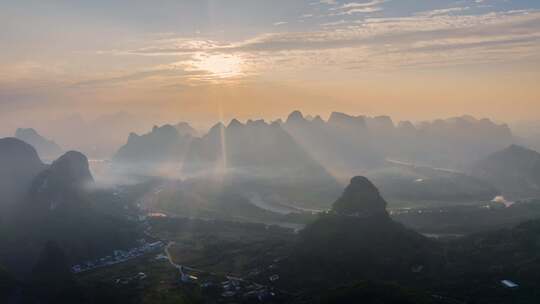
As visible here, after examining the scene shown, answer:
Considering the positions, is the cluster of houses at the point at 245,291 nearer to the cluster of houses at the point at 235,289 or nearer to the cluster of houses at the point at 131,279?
the cluster of houses at the point at 235,289

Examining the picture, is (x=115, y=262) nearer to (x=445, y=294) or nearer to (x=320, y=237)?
(x=320, y=237)

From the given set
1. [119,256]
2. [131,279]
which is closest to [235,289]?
[131,279]

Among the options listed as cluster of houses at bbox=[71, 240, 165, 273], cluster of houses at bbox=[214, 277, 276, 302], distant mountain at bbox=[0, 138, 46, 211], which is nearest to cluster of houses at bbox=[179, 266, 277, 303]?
cluster of houses at bbox=[214, 277, 276, 302]

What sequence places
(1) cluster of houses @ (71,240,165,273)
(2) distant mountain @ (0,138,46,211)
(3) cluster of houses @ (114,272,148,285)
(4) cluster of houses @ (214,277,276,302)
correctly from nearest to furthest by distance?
1. (4) cluster of houses @ (214,277,276,302)
2. (3) cluster of houses @ (114,272,148,285)
3. (1) cluster of houses @ (71,240,165,273)
4. (2) distant mountain @ (0,138,46,211)

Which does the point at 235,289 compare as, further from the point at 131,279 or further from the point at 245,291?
the point at 131,279

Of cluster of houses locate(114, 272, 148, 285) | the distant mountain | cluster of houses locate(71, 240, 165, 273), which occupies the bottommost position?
cluster of houses locate(71, 240, 165, 273)

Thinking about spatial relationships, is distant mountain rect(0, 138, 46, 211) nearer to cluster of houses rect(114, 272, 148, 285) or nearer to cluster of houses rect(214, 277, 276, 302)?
cluster of houses rect(114, 272, 148, 285)

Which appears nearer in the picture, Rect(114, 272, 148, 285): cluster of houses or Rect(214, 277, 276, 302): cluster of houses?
Rect(214, 277, 276, 302): cluster of houses
